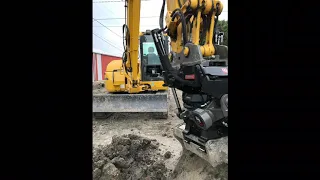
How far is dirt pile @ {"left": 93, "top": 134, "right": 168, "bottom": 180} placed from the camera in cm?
265

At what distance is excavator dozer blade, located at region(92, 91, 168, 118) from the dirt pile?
1.82 metres

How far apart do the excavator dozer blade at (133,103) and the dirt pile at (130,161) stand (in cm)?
182

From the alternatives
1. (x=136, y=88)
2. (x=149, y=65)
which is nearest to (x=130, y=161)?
(x=136, y=88)

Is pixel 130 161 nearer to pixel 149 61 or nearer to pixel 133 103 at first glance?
pixel 133 103

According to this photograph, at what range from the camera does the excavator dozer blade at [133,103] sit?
5.35 meters

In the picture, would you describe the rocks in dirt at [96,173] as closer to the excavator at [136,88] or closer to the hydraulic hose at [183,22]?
the hydraulic hose at [183,22]

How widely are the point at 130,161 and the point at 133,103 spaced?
254cm

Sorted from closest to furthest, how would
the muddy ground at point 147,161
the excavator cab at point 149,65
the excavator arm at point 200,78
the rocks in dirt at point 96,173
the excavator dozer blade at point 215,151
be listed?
the excavator dozer blade at point 215,151, the excavator arm at point 200,78, the muddy ground at point 147,161, the rocks in dirt at point 96,173, the excavator cab at point 149,65

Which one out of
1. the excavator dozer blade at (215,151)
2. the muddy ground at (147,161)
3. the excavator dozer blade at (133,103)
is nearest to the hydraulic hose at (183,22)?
the excavator dozer blade at (215,151)

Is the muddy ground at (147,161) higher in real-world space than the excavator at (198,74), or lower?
lower
